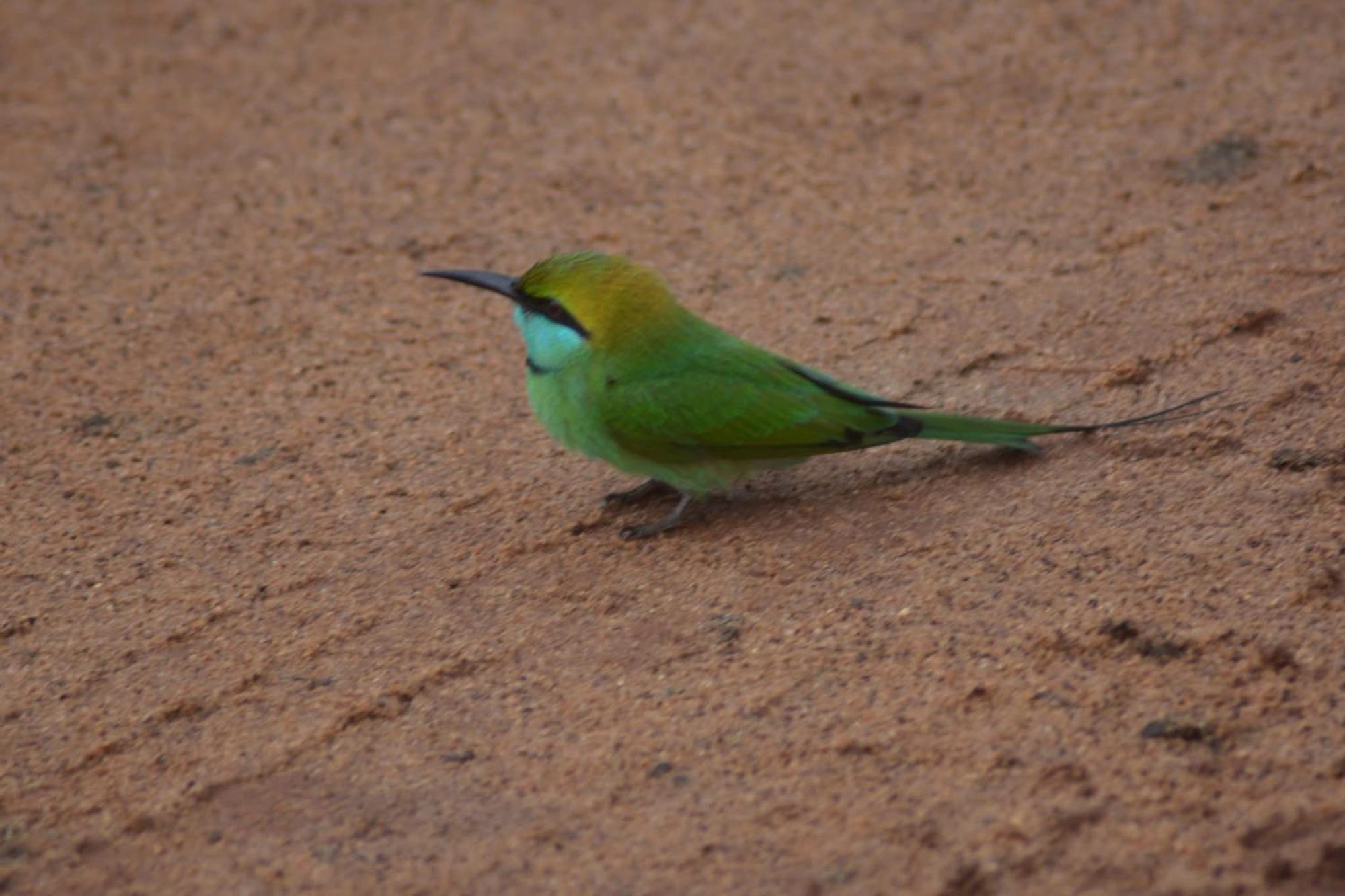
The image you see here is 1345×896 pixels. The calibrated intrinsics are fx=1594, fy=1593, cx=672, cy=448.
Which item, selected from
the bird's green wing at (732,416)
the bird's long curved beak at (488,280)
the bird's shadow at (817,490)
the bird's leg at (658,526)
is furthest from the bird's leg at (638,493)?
the bird's long curved beak at (488,280)

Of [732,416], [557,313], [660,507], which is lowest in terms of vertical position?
[660,507]

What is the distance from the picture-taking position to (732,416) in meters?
3.84

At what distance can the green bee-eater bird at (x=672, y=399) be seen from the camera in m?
3.84

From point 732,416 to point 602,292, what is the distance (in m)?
0.46

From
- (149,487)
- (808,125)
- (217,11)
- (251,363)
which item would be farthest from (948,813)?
(217,11)

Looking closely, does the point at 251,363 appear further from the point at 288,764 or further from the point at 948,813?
the point at 948,813

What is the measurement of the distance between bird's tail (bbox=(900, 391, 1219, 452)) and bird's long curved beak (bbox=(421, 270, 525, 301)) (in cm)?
104

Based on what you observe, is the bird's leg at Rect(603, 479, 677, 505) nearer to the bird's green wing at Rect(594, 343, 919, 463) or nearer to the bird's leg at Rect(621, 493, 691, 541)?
the bird's leg at Rect(621, 493, 691, 541)

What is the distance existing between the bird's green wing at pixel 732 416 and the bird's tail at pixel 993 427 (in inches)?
1.7

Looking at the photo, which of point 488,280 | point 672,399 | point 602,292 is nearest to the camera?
point 672,399

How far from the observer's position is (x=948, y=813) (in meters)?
2.77

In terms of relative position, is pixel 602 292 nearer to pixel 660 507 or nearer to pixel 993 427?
pixel 660 507

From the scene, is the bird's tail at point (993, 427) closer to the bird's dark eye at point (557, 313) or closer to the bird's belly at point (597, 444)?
the bird's belly at point (597, 444)

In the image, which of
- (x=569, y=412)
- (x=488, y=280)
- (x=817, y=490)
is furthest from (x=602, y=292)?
(x=817, y=490)
